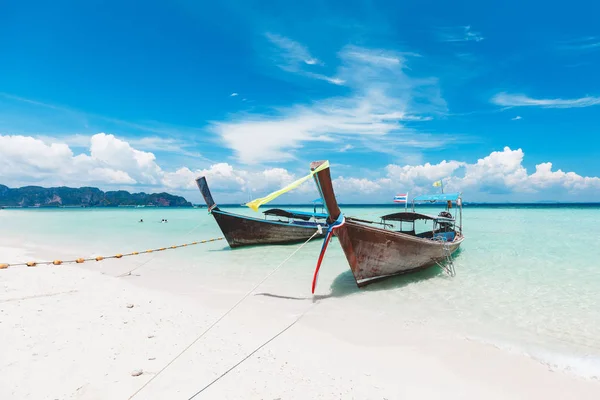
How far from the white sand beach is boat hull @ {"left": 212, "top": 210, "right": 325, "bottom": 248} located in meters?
8.50

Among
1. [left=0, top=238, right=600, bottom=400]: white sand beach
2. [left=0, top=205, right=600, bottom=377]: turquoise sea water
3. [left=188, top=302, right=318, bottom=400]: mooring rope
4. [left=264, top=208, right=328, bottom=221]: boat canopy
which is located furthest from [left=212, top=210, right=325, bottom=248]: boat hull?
[left=188, top=302, right=318, bottom=400]: mooring rope

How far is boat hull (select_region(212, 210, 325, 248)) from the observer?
16625 millimetres

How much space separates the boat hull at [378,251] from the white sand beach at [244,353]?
0.95 metres

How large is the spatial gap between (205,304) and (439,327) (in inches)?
229

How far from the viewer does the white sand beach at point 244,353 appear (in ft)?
13.3

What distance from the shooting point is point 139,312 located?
6766 mm

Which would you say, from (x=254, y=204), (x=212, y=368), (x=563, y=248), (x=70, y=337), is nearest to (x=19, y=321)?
(x=70, y=337)

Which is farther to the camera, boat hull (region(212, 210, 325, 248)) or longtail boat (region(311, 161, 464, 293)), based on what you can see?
boat hull (region(212, 210, 325, 248))

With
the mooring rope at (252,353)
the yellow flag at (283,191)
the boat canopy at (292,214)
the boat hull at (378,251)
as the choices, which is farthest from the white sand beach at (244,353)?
the boat canopy at (292,214)

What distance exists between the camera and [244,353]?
505cm

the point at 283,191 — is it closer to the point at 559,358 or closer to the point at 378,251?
the point at 378,251

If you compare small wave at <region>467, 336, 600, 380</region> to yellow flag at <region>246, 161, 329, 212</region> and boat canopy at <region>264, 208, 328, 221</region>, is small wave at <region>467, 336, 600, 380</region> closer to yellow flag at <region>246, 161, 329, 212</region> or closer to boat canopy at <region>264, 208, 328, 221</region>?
yellow flag at <region>246, 161, 329, 212</region>

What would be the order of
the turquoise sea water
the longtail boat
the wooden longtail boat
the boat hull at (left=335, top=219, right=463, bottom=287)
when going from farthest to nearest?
the wooden longtail boat → the boat hull at (left=335, top=219, right=463, bottom=287) → the longtail boat → the turquoise sea water

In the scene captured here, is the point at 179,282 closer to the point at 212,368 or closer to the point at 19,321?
the point at 19,321
